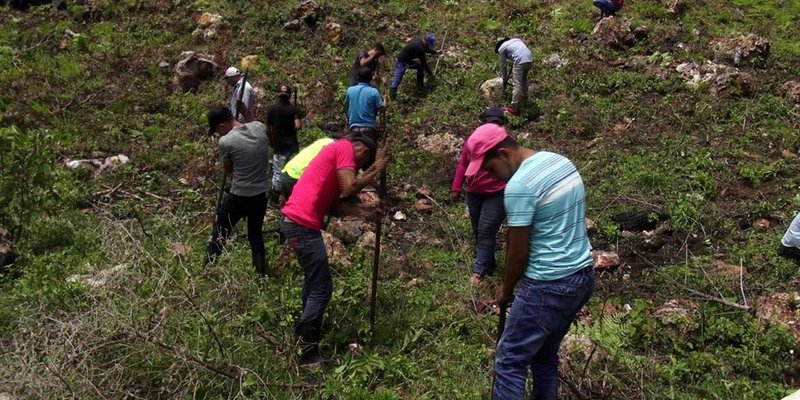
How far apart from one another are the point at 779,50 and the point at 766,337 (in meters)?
7.42

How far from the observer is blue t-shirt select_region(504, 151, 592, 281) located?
2.94 m

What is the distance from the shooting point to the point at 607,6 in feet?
36.0

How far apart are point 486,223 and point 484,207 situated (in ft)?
0.43

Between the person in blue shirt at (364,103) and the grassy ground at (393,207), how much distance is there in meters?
0.98

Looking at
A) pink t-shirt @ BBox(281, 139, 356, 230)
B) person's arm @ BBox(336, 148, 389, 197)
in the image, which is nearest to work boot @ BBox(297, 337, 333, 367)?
pink t-shirt @ BBox(281, 139, 356, 230)

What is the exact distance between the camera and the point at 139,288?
160 inches

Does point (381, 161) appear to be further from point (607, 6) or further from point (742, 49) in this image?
point (607, 6)

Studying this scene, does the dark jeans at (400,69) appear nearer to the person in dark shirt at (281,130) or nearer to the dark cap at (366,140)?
the person in dark shirt at (281,130)

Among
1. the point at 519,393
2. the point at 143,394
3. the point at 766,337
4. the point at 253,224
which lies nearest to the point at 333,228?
the point at 253,224

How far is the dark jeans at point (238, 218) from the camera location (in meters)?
4.98

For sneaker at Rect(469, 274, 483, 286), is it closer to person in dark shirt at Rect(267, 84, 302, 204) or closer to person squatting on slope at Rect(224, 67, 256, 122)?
person in dark shirt at Rect(267, 84, 302, 204)

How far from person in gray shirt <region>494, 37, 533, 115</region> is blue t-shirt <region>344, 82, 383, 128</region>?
8.64 ft

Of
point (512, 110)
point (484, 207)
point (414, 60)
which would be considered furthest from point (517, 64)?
point (484, 207)

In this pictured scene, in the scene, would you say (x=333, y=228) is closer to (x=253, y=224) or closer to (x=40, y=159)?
(x=253, y=224)
